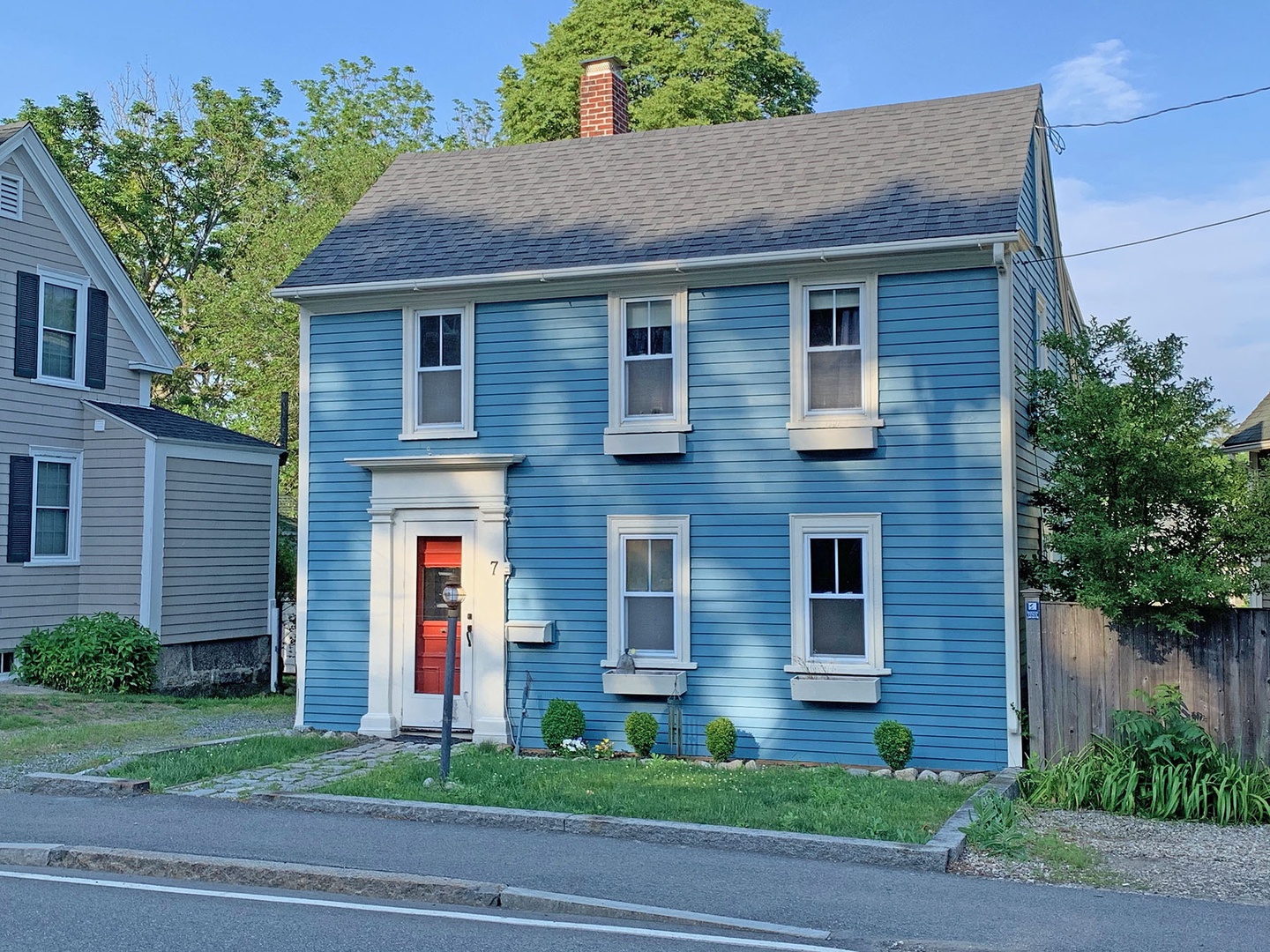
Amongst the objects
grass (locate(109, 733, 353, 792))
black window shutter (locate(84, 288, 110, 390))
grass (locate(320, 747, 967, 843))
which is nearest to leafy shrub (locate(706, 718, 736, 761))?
grass (locate(320, 747, 967, 843))

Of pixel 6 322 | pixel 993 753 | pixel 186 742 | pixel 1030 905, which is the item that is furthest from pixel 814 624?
pixel 6 322

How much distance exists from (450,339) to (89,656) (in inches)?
304

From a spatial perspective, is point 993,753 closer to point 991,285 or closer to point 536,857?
point 991,285

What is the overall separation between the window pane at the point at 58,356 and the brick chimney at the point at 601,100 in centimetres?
859

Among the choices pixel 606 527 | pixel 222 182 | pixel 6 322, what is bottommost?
pixel 606 527

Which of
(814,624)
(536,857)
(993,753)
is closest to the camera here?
(536,857)

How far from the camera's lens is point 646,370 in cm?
1364

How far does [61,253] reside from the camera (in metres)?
19.5

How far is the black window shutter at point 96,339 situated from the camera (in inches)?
779

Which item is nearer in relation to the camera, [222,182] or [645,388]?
[645,388]

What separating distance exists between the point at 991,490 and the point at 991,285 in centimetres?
→ 200

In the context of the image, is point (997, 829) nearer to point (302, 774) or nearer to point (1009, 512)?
point (1009, 512)

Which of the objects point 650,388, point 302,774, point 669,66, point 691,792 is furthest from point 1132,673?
point 669,66

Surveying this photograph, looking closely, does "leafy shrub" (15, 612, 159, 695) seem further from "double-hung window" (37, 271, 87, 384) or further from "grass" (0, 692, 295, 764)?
"double-hung window" (37, 271, 87, 384)
